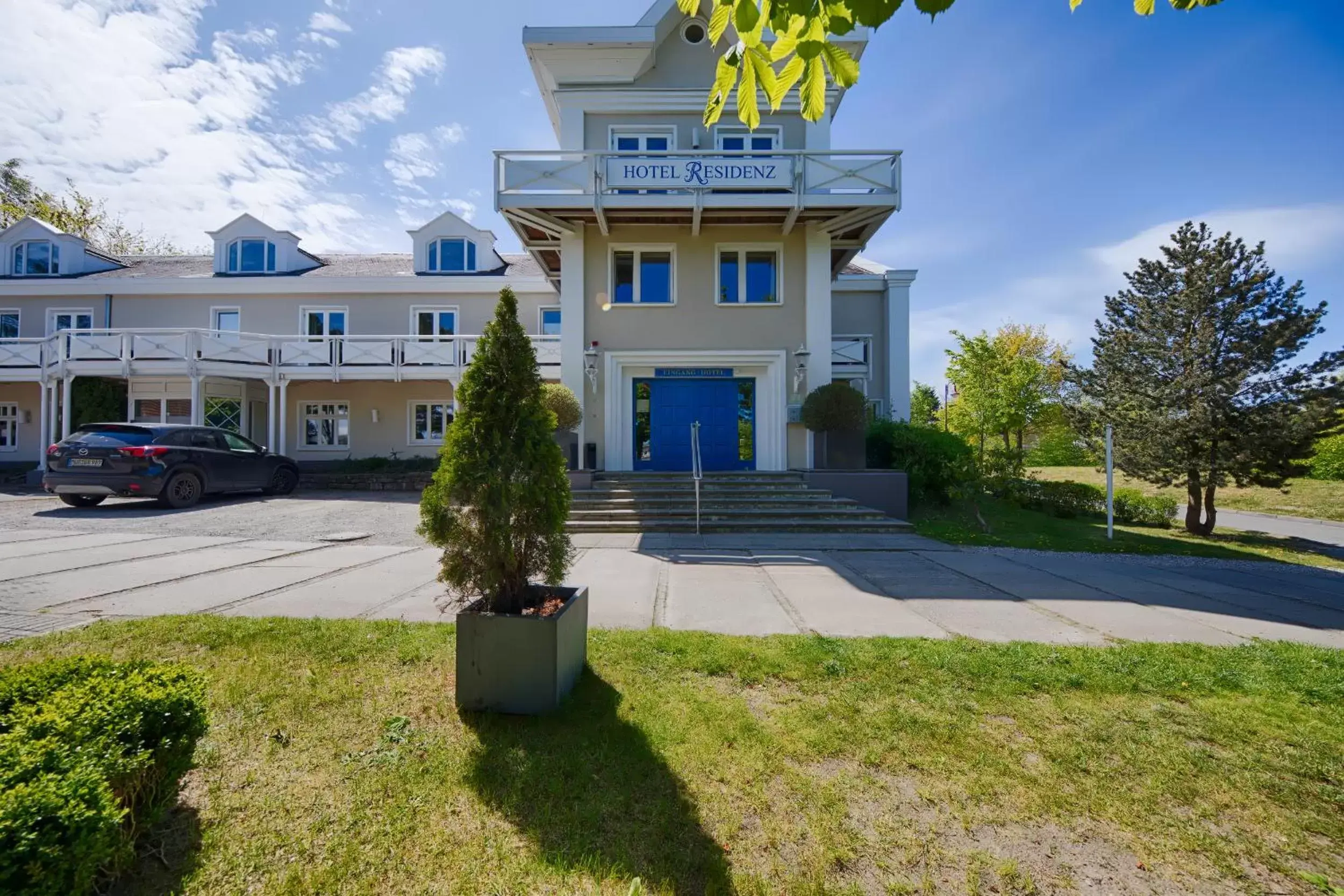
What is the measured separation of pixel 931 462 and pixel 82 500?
1858cm

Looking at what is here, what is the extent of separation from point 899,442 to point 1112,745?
35.8ft

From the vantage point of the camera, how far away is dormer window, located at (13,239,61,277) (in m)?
22.0

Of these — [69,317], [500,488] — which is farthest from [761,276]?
[69,317]

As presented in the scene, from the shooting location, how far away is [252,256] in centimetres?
2159

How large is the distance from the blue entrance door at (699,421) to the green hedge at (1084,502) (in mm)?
7867

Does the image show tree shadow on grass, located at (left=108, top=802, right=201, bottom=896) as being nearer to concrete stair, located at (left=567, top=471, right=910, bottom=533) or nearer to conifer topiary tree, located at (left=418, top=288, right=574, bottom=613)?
conifer topiary tree, located at (left=418, top=288, right=574, bottom=613)

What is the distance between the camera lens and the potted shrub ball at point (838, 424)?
40.6 feet

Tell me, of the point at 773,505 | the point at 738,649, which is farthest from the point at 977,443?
the point at 738,649

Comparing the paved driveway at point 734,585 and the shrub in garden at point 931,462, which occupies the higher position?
the shrub in garden at point 931,462

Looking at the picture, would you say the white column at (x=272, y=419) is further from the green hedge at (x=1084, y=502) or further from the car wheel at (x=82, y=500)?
the green hedge at (x=1084, y=502)

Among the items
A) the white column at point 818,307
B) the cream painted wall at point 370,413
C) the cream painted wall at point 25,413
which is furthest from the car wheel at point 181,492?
the cream painted wall at point 25,413

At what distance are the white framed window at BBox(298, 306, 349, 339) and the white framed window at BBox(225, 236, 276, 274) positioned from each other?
2.82m

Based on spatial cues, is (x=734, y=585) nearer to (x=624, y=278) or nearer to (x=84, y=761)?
(x=84, y=761)

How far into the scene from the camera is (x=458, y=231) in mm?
21703
